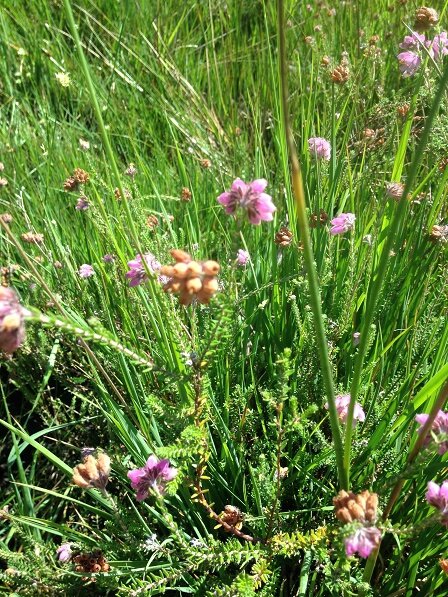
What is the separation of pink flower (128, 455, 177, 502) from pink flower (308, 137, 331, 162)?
0.97 metres

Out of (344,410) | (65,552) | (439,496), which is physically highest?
(439,496)

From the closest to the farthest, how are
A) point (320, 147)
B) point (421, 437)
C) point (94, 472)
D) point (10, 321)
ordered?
point (10, 321) → point (421, 437) → point (94, 472) → point (320, 147)

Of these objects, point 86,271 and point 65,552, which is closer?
point 65,552

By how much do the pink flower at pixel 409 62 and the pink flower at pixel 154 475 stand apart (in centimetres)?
146

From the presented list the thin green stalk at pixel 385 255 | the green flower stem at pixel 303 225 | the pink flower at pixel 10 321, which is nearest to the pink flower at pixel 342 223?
the thin green stalk at pixel 385 255

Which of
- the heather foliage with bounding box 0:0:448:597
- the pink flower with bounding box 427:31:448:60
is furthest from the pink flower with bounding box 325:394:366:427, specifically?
the pink flower with bounding box 427:31:448:60

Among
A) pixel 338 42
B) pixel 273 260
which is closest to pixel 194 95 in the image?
pixel 338 42

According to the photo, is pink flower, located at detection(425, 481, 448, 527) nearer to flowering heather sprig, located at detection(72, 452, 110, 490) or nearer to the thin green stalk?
the thin green stalk

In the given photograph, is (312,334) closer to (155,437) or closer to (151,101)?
(155,437)

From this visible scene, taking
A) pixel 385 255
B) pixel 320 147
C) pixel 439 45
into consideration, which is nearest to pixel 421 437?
pixel 385 255

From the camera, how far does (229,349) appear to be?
1456 millimetres

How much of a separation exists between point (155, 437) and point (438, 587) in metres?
0.70

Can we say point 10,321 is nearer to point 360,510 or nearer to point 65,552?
point 360,510

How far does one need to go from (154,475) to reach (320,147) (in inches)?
41.2
